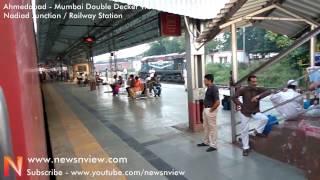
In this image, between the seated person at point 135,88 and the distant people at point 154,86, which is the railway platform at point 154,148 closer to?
the seated person at point 135,88

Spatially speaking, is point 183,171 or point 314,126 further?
point 183,171

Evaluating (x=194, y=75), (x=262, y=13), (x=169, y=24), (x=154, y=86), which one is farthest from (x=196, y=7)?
(x=154, y=86)

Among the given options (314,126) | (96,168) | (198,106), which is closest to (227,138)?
(198,106)

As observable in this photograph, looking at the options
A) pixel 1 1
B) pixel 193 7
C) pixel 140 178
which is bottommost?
pixel 140 178

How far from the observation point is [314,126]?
5.06 metres

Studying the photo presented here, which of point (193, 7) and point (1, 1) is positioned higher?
point (193, 7)

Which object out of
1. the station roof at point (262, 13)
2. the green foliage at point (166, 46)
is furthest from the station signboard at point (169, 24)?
the green foliage at point (166, 46)

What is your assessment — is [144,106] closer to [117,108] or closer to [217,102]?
[117,108]

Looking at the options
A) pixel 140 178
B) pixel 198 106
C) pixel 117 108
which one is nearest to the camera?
pixel 140 178

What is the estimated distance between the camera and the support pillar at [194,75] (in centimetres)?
847

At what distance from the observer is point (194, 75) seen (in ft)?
28.4

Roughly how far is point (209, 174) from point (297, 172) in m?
1.38

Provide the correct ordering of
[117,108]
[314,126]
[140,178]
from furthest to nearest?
[117,108] → [140,178] → [314,126]

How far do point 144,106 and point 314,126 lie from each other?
9.60 meters
